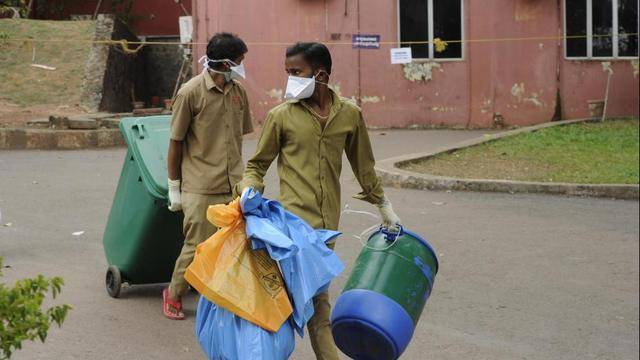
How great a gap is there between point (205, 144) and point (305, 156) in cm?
134

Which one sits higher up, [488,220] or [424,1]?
[424,1]

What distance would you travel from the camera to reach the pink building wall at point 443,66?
18344 millimetres

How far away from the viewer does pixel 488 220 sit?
9930 millimetres

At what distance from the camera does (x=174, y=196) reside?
19.6 ft

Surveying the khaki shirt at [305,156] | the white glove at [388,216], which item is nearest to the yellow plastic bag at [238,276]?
the khaki shirt at [305,156]

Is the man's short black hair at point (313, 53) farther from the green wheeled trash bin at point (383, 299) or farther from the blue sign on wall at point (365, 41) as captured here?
the blue sign on wall at point (365, 41)

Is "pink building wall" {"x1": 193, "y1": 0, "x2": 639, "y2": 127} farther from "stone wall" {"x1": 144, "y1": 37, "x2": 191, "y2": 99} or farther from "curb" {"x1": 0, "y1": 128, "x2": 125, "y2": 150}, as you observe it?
"curb" {"x1": 0, "y1": 128, "x2": 125, "y2": 150}

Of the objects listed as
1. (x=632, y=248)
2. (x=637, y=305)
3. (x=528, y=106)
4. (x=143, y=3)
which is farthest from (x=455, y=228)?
(x=143, y=3)

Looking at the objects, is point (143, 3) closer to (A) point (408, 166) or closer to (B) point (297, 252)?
(A) point (408, 166)

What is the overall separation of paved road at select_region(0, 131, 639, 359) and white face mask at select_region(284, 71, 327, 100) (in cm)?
174

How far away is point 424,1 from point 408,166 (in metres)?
6.68

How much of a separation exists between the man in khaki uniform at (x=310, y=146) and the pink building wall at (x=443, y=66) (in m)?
14.0

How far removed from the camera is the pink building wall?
18.3 m

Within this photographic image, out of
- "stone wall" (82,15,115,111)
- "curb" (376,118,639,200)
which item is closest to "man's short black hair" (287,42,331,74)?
"curb" (376,118,639,200)
